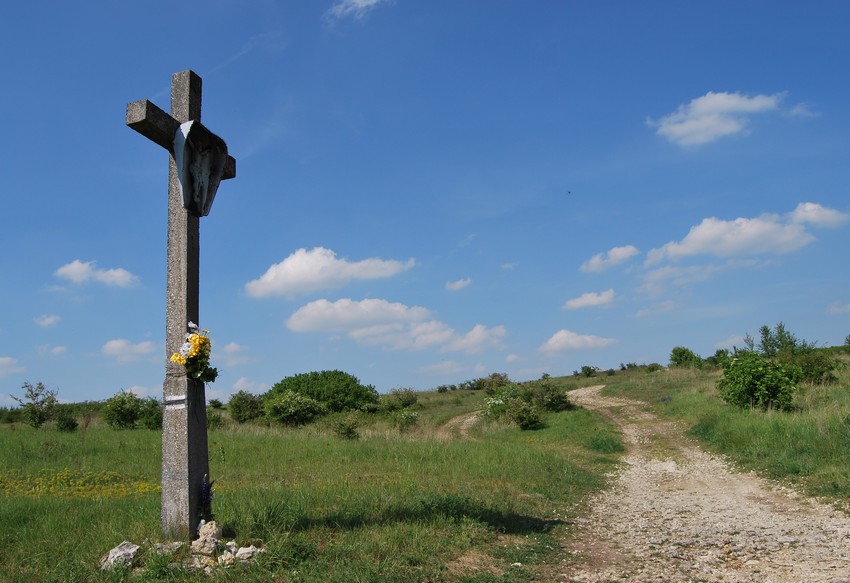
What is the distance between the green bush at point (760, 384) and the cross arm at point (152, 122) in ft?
59.5

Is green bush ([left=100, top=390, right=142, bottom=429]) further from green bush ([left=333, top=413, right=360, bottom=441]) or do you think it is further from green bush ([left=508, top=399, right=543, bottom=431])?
green bush ([left=508, top=399, right=543, bottom=431])

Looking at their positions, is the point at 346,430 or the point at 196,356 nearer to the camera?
the point at 196,356

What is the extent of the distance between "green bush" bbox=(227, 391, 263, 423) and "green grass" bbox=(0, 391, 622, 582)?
54.5 feet

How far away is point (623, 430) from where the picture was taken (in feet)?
67.7

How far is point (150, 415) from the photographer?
25.4m

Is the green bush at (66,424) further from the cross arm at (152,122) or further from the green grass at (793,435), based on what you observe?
the green grass at (793,435)

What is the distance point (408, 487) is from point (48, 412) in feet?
68.8

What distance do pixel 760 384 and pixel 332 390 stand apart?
944 inches

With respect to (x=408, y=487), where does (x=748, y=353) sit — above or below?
above

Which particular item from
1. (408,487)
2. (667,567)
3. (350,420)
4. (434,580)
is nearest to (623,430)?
(350,420)

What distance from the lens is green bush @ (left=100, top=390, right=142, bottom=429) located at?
24875 mm

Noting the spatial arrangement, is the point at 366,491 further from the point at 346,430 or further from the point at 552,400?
the point at 552,400

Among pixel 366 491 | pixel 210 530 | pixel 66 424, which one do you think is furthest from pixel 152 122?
pixel 66 424

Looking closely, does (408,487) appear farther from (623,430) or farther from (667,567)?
(623,430)
